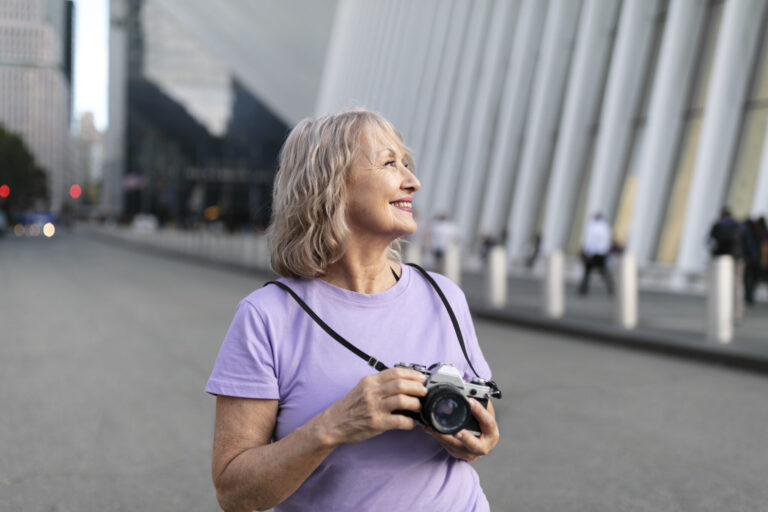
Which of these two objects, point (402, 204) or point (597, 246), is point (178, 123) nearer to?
point (597, 246)

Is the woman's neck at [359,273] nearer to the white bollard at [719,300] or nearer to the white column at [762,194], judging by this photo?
the white bollard at [719,300]

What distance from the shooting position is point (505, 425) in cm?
585

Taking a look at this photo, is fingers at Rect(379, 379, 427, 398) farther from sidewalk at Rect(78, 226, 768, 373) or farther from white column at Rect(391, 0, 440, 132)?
white column at Rect(391, 0, 440, 132)

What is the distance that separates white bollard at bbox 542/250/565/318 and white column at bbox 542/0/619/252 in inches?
428

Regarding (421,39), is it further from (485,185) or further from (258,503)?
(258,503)

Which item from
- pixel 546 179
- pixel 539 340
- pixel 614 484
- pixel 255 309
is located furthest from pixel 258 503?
pixel 546 179

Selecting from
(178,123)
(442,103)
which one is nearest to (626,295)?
(442,103)

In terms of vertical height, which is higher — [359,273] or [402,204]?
[402,204]

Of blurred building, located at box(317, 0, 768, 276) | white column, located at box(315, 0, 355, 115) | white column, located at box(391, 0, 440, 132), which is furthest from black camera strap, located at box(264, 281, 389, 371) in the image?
white column, located at box(315, 0, 355, 115)

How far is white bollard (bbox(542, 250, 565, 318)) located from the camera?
12.7 metres

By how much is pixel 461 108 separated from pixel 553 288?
19.0 m

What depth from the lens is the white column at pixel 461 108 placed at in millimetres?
30266

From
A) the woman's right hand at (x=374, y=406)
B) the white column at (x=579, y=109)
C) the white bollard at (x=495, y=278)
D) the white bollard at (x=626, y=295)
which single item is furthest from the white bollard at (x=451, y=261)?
the woman's right hand at (x=374, y=406)

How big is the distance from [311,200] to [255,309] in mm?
310
